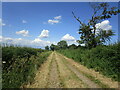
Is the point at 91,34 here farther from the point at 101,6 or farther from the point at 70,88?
the point at 70,88

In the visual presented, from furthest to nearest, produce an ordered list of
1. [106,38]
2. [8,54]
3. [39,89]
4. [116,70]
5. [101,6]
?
[101,6] < [106,38] < [8,54] < [116,70] < [39,89]

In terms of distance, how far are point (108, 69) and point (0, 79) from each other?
6381mm

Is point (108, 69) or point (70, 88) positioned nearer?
point (70, 88)

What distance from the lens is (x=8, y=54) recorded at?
17.2 feet

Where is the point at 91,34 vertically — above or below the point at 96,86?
above

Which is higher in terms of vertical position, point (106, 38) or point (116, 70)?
point (106, 38)

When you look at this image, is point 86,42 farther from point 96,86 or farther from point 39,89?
point 39,89

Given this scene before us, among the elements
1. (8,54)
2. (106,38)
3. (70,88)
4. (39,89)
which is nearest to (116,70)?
(70,88)

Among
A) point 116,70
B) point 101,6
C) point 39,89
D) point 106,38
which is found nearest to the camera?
point 39,89

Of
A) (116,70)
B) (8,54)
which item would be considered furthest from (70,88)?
(8,54)

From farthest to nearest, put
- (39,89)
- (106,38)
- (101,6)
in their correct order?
(101,6) → (106,38) → (39,89)

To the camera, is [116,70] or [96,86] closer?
[96,86]

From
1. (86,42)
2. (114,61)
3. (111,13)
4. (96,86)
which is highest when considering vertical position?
(111,13)

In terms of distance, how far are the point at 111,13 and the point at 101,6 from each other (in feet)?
8.44
